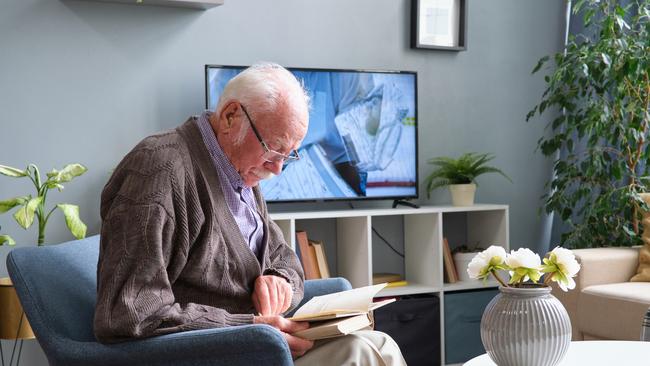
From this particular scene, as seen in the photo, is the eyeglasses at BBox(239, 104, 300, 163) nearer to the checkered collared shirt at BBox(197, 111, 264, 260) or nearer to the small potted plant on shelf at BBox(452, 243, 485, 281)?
the checkered collared shirt at BBox(197, 111, 264, 260)

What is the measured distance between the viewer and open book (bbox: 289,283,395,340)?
1.69 metres

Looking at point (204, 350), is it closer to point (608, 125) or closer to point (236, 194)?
point (236, 194)

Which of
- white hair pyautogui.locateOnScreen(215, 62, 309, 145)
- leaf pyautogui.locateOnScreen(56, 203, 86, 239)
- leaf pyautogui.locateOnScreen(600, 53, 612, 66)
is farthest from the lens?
leaf pyautogui.locateOnScreen(600, 53, 612, 66)

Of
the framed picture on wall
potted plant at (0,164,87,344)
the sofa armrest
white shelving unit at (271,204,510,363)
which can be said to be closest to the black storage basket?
white shelving unit at (271,204,510,363)

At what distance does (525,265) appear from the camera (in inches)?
68.9

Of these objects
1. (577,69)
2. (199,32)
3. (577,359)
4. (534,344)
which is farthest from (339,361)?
(577,69)

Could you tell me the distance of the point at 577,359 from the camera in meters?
1.94

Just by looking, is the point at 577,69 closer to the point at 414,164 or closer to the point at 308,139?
the point at 414,164

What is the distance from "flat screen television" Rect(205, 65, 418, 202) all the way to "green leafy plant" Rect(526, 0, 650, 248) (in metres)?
0.69

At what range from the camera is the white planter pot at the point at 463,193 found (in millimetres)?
3666

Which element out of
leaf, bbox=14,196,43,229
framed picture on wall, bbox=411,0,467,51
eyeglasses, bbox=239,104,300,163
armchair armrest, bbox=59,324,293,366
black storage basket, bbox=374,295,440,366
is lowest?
black storage basket, bbox=374,295,440,366

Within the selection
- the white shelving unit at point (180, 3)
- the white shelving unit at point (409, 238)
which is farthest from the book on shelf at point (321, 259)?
the white shelving unit at point (180, 3)

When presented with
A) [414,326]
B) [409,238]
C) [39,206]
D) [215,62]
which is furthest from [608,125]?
[39,206]

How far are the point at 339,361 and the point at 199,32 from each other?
2082 mm
